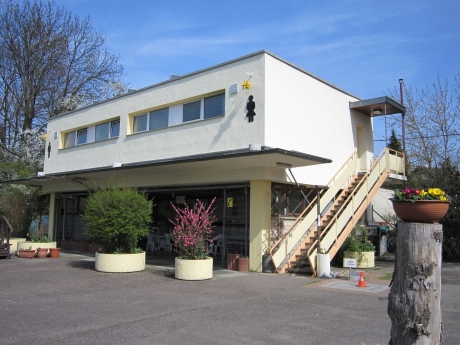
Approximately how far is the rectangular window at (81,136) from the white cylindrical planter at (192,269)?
11.0 metres

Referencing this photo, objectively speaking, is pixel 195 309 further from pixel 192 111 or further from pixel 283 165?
pixel 192 111

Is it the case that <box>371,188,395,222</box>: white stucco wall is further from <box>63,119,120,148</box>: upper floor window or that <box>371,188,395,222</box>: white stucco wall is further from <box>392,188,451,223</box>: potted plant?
<box>392,188,451,223</box>: potted plant

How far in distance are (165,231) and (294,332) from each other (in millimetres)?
16191

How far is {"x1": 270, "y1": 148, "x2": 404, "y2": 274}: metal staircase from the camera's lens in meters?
12.6

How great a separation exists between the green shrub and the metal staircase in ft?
13.1

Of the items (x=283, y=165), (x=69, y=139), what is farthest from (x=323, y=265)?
(x=69, y=139)

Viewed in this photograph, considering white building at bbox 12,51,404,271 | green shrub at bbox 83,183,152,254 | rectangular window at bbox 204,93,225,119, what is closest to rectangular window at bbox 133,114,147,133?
white building at bbox 12,51,404,271

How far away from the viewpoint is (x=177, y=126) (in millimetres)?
15023

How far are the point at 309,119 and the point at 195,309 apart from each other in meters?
8.60

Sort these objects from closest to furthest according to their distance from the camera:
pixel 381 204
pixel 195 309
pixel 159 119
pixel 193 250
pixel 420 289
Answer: pixel 420 289 < pixel 195 309 < pixel 193 250 < pixel 159 119 < pixel 381 204

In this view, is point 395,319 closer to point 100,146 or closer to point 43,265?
point 43,265

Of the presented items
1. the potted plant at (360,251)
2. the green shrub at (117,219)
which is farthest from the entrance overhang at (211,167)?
the potted plant at (360,251)

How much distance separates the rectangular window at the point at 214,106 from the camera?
13.9 meters

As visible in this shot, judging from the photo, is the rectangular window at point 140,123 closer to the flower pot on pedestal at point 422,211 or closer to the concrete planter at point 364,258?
the concrete planter at point 364,258
